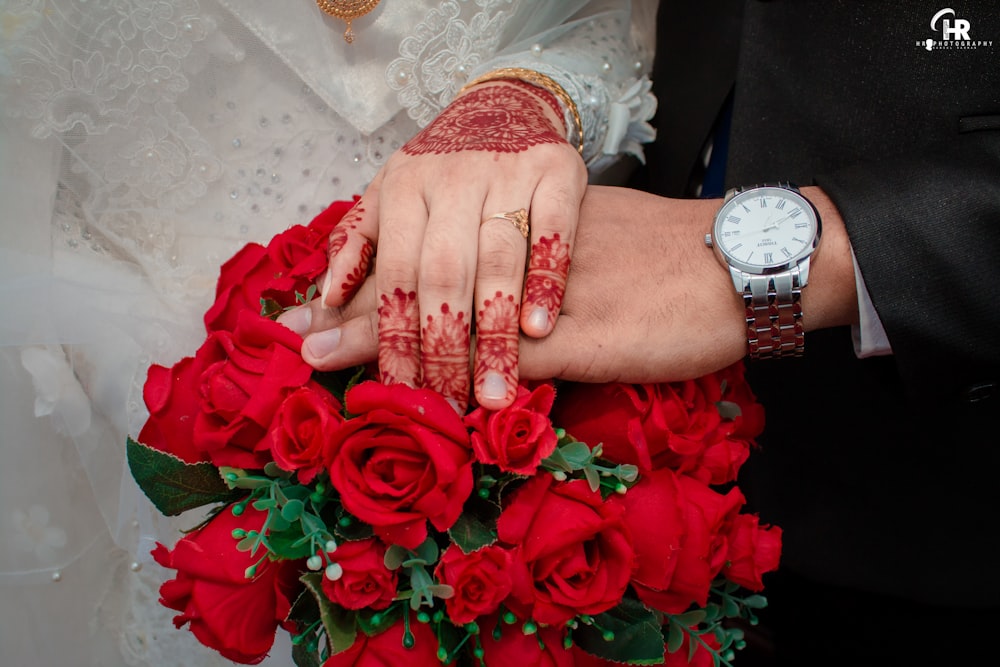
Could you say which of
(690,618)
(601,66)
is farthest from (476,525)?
(601,66)

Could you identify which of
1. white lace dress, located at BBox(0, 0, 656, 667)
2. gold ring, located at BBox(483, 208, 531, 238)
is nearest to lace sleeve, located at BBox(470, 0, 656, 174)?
white lace dress, located at BBox(0, 0, 656, 667)

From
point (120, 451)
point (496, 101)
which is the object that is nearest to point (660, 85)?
point (496, 101)

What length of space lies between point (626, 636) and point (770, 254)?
41cm

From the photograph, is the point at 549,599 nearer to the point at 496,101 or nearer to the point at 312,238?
the point at 312,238

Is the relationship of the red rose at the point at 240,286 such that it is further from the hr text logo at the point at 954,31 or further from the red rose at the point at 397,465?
the hr text logo at the point at 954,31

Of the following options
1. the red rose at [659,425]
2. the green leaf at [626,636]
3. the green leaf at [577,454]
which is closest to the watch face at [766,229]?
the red rose at [659,425]

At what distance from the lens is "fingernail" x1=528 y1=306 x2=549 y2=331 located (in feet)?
2.29

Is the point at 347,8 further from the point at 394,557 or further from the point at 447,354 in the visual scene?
the point at 394,557

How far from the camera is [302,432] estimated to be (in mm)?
587

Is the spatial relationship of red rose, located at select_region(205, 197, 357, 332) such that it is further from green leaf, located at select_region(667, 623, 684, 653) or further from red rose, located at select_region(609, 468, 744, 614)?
green leaf, located at select_region(667, 623, 684, 653)

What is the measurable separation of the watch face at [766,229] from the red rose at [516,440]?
0.29 meters

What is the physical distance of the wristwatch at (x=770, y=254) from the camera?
2.35 feet

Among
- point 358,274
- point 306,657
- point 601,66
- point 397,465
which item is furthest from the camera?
point 601,66

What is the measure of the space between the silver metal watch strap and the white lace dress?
44 centimetres
